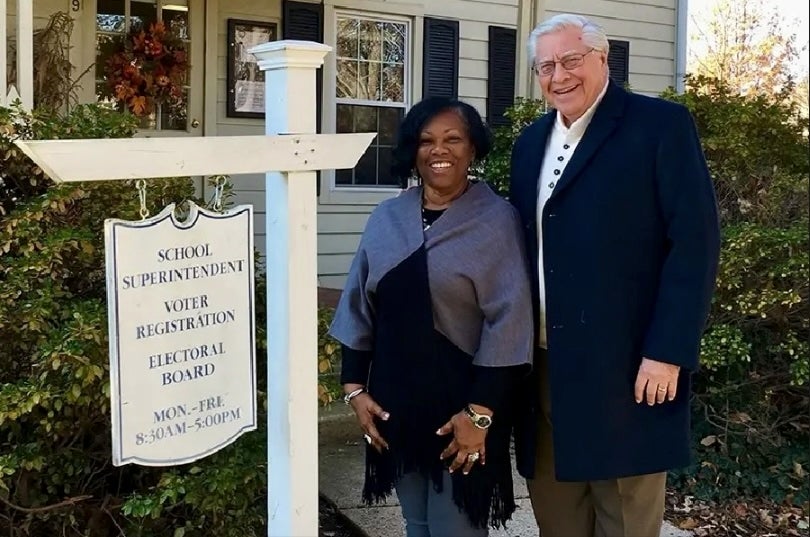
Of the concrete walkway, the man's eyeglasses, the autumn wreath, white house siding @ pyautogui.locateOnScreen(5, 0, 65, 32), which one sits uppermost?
white house siding @ pyautogui.locateOnScreen(5, 0, 65, 32)

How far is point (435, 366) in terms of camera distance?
208 cm

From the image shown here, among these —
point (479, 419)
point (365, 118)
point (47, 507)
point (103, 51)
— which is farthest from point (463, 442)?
point (365, 118)

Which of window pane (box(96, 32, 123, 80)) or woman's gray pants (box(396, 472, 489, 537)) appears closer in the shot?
woman's gray pants (box(396, 472, 489, 537))

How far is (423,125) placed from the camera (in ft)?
6.98

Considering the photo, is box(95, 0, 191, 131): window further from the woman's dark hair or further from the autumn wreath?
the woman's dark hair

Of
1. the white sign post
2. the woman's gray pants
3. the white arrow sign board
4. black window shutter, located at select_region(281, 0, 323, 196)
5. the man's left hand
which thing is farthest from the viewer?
black window shutter, located at select_region(281, 0, 323, 196)

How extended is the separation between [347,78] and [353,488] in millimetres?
3849

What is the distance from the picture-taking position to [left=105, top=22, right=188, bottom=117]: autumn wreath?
5699mm

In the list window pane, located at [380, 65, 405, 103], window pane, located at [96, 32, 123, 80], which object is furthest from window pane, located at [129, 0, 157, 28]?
window pane, located at [380, 65, 405, 103]

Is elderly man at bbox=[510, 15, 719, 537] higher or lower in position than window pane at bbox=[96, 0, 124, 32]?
lower

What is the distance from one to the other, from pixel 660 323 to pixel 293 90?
94 cm

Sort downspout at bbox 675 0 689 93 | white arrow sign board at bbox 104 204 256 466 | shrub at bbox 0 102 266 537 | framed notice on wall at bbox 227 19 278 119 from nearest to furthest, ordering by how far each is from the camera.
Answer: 1. white arrow sign board at bbox 104 204 256 466
2. shrub at bbox 0 102 266 537
3. framed notice on wall at bbox 227 19 278 119
4. downspout at bbox 675 0 689 93

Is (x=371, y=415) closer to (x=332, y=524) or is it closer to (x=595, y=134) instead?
(x=595, y=134)

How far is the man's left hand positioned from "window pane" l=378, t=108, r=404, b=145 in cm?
506
